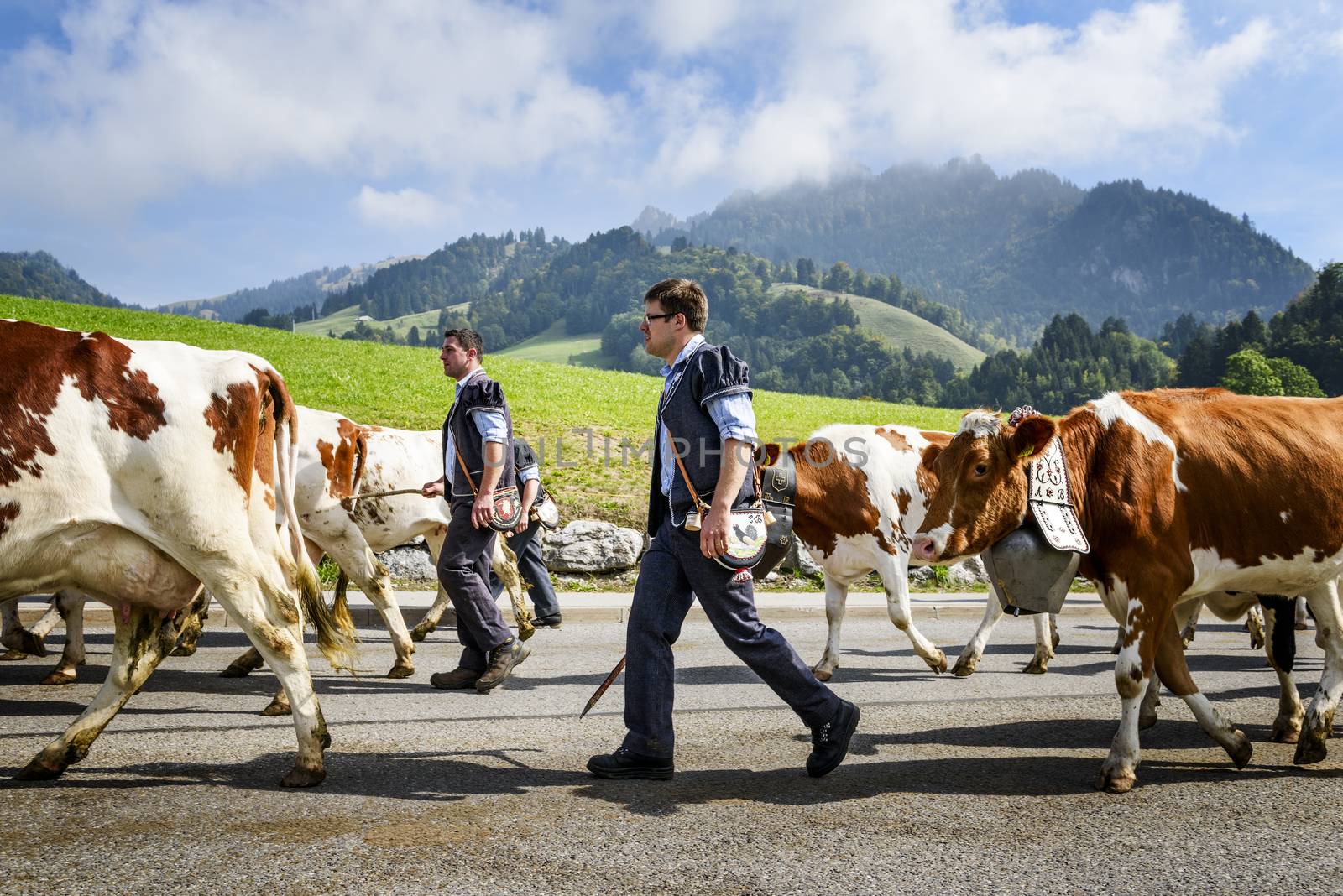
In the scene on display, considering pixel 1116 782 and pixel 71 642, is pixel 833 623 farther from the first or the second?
pixel 71 642

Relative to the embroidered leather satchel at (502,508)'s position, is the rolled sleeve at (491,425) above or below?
above

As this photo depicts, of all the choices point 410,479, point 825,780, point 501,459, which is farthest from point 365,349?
point 825,780

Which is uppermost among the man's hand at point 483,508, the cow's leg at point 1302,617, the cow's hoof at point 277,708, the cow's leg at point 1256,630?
the man's hand at point 483,508

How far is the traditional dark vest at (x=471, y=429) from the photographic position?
725 cm

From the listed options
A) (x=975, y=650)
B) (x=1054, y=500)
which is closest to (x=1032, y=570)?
(x=1054, y=500)

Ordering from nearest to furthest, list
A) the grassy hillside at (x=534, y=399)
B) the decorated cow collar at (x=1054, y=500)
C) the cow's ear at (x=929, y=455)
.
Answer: the decorated cow collar at (x=1054, y=500)
the cow's ear at (x=929, y=455)
the grassy hillside at (x=534, y=399)

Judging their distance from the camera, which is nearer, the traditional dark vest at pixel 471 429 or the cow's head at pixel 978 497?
the cow's head at pixel 978 497

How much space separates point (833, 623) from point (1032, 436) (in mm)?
3548

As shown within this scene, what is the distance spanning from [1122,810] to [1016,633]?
7294mm

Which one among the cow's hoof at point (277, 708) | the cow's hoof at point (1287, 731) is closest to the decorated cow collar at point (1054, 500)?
the cow's hoof at point (1287, 731)

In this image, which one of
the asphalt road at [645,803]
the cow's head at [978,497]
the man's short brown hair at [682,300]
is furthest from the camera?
the cow's head at [978,497]

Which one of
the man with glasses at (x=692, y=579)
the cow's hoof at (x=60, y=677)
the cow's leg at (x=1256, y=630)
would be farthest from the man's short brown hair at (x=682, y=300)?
the cow's leg at (x=1256, y=630)

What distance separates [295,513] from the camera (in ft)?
18.0

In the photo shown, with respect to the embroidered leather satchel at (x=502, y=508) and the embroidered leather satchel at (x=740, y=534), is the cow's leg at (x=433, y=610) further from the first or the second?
the embroidered leather satchel at (x=740, y=534)
